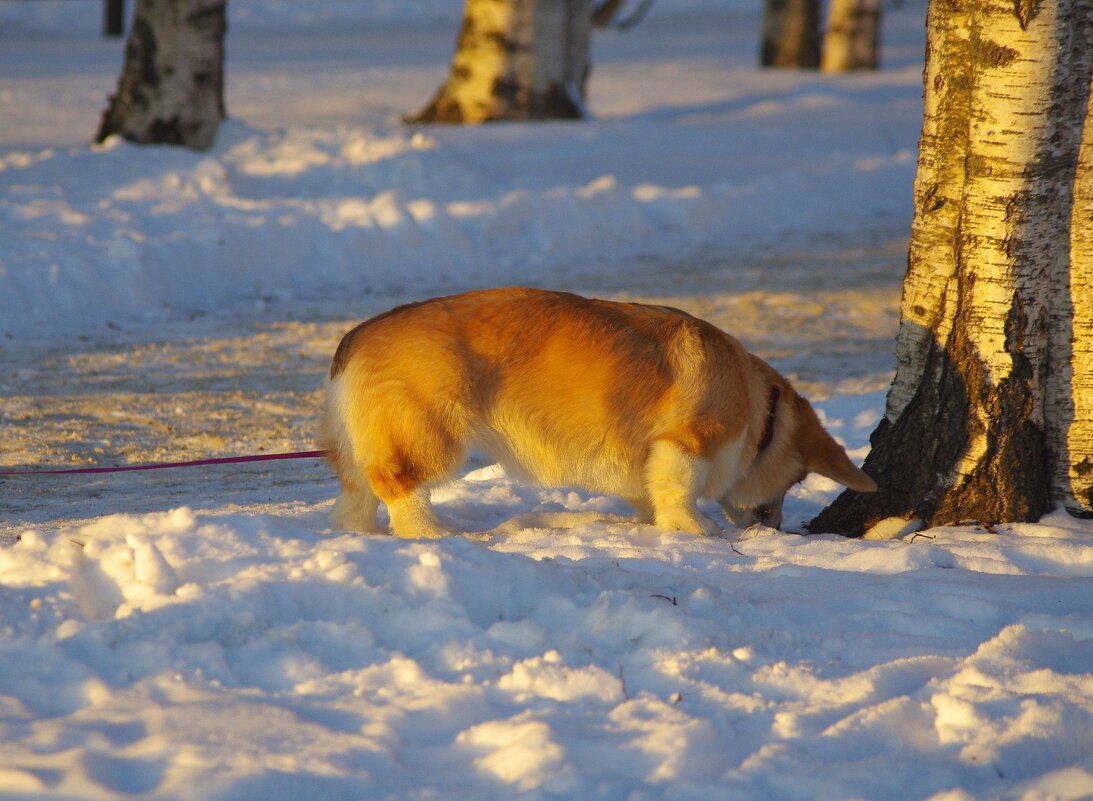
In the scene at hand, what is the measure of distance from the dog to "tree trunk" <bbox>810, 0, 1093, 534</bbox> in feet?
1.05

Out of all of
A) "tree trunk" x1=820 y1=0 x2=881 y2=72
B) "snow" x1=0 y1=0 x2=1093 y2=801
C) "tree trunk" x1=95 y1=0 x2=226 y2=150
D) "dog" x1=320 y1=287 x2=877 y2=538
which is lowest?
"snow" x1=0 y1=0 x2=1093 y2=801

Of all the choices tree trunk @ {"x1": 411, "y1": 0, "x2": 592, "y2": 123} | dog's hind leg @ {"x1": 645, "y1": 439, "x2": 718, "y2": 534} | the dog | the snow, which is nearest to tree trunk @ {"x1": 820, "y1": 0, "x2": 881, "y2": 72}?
tree trunk @ {"x1": 411, "y1": 0, "x2": 592, "y2": 123}

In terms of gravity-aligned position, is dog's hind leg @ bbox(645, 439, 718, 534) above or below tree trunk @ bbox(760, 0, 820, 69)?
below

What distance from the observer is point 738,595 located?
11.2 feet

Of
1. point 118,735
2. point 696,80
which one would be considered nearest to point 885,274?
point 118,735

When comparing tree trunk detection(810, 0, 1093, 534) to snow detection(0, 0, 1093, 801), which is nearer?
snow detection(0, 0, 1093, 801)

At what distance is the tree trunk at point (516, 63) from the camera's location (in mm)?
13430

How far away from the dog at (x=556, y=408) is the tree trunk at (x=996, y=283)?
0.32 meters

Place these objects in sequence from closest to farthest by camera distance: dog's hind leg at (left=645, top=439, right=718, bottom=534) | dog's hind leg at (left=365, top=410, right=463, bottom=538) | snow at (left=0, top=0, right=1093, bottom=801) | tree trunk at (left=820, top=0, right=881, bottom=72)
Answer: snow at (left=0, top=0, right=1093, bottom=801) < dog's hind leg at (left=365, top=410, right=463, bottom=538) < dog's hind leg at (left=645, top=439, right=718, bottom=534) < tree trunk at (left=820, top=0, right=881, bottom=72)

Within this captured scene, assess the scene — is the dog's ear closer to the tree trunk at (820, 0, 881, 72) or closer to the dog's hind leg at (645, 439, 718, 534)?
the dog's hind leg at (645, 439, 718, 534)

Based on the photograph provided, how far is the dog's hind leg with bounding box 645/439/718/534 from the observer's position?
→ 4.22 metres

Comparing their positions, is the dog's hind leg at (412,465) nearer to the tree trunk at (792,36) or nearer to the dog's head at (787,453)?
the dog's head at (787,453)

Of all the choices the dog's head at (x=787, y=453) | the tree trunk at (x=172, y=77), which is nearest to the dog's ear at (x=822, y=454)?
the dog's head at (x=787, y=453)

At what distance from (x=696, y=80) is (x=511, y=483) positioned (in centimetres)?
1484
